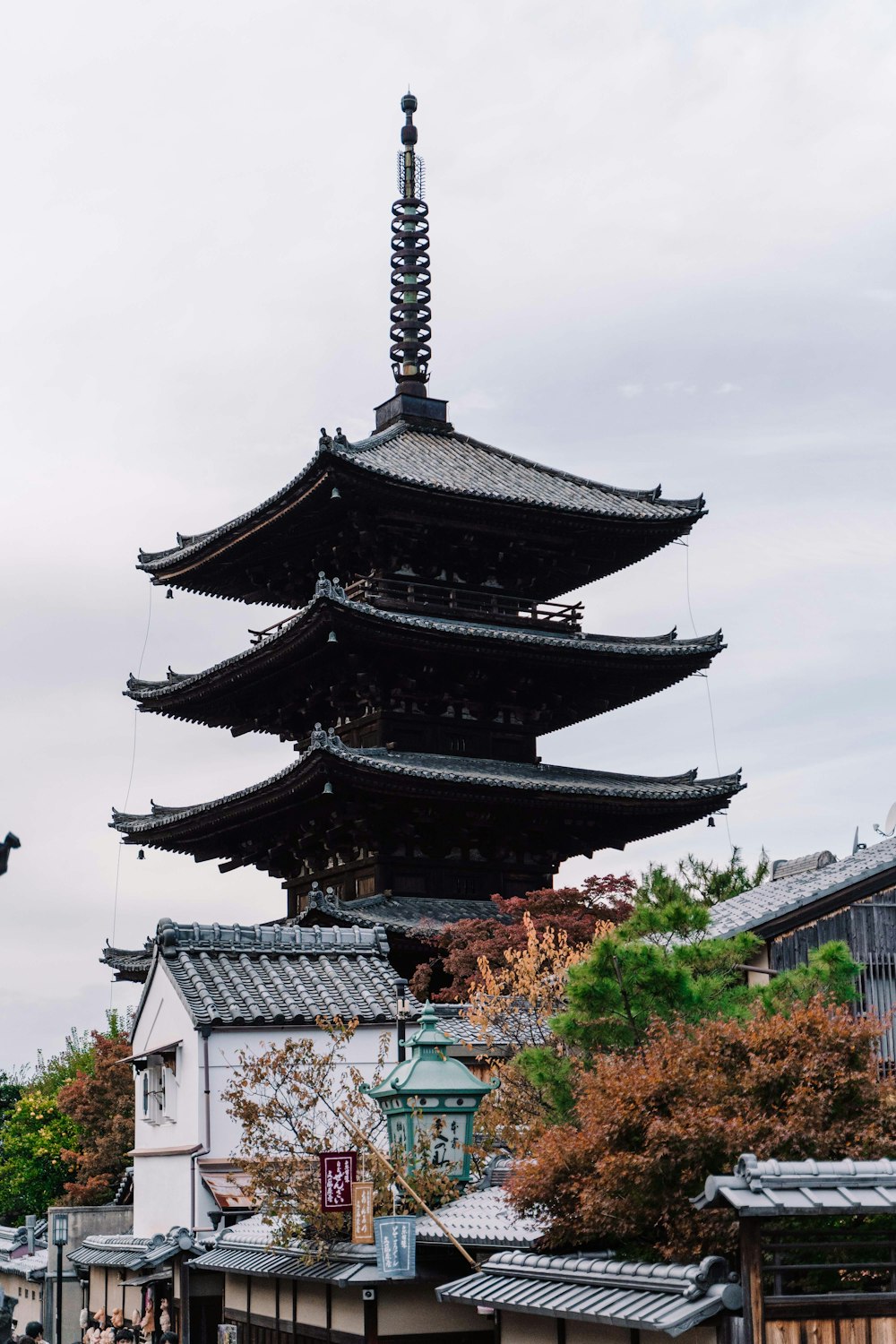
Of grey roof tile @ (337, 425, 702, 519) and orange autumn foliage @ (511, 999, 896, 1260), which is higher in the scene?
grey roof tile @ (337, 425, 702, 519)

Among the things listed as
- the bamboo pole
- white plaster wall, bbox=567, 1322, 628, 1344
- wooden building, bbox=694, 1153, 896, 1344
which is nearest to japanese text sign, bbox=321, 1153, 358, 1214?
the bamboo pole

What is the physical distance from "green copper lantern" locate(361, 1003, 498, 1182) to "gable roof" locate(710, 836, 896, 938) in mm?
4340

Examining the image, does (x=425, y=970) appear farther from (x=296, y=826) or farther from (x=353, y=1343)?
(x=353, y=1343)

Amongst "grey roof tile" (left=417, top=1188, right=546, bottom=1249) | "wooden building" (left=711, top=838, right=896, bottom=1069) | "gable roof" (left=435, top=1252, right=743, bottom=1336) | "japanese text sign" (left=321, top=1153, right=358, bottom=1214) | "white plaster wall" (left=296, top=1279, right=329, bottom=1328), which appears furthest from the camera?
"wooden building" (left=711, top=838, right=896, bottom=1069)

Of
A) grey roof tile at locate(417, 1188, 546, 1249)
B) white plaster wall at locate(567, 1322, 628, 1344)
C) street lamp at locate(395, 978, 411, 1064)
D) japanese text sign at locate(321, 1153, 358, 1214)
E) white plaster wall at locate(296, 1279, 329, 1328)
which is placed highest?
street lamp at locate(395, 978, 411, 1064)

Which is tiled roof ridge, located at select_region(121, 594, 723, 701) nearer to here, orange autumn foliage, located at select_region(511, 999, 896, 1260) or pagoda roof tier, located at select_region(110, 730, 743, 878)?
pagoda roof tier, located at select_region(110, 730, 743, 878)

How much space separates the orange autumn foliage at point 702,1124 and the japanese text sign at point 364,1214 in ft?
12.3

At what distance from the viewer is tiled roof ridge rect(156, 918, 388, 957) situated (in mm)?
28328

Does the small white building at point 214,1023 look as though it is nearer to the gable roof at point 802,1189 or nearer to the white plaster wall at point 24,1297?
the white plaster wall at point 24,1297

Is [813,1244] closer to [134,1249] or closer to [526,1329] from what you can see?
[526,1329]

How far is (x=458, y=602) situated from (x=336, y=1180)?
2272 centimetres

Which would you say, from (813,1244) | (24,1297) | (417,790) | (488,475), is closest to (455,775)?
(417,790)

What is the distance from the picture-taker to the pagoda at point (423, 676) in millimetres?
38969

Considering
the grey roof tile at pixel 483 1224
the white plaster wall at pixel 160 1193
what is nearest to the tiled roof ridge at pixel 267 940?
the white plaster wall at pixel 160 1193
